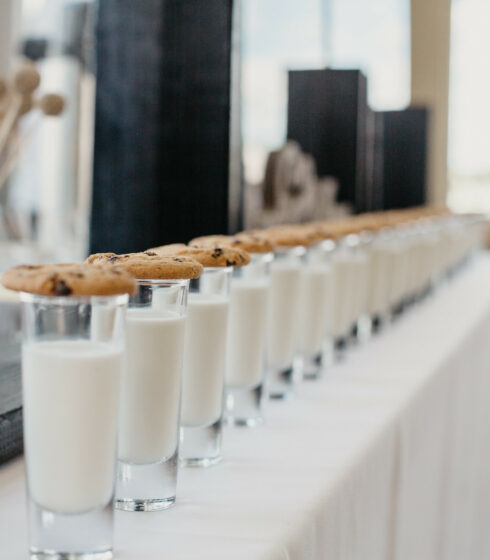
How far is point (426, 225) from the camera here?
1924mm

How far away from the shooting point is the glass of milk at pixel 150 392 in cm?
54

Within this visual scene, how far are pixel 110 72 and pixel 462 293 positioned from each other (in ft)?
3.93

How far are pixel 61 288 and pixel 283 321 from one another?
1.60 ft

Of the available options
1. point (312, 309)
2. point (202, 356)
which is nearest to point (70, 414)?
point (202, 356)

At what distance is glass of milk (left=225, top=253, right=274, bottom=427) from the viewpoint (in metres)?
0.77

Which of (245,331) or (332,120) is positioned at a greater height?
(332,120)

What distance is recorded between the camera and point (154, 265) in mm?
531

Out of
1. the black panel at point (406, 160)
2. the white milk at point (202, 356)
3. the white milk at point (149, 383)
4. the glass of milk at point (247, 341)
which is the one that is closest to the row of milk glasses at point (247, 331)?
the glass of milk at point (247, 341)

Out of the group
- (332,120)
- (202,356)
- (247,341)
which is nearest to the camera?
(202,356)

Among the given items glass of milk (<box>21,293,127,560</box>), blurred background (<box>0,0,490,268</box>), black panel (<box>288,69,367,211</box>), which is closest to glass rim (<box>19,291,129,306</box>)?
glass of milk (<box>21,293,127,560</box>)

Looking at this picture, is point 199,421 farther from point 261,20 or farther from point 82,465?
point 261,20

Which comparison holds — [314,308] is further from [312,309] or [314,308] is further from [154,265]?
[154,265]

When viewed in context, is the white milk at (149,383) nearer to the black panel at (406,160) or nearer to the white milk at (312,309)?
the white milk at (312,309)

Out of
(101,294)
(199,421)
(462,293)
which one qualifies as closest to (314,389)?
(199,421)
